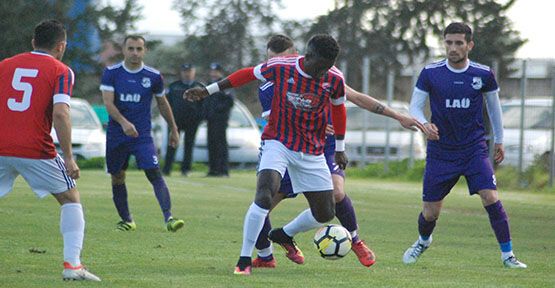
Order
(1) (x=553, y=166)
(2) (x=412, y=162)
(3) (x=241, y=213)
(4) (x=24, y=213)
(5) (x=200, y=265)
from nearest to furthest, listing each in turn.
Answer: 1. (5) (x=200, y=265)
2. (4) (x=24, y=213)
3. (3) (x=241, y=213)
4. (1) (x=553, y=166)
5. (2) (x=412, y=162)

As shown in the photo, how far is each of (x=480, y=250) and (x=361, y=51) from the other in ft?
99.4

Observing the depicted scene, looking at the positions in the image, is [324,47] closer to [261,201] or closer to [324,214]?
[261,201]

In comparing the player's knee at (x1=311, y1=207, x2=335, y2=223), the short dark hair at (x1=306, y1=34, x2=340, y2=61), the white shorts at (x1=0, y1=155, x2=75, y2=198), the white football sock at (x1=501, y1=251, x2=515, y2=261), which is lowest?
the white football sock at (x1=501, y1=251, x2=515, y2=261)

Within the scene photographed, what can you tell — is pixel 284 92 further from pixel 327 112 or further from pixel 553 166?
pixel 553 166

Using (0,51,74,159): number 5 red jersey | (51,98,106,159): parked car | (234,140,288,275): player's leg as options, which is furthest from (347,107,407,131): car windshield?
(0,51,74,159): number 5 red jersey

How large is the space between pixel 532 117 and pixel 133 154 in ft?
43.3

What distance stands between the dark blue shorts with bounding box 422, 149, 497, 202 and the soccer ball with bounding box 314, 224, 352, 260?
1260mm

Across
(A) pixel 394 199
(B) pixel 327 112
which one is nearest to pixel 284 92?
(B) pixel 327 112

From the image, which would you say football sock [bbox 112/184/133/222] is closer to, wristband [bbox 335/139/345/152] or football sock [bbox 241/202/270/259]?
wristband [bbox 335/139/345/152]

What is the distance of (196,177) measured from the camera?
87.8 ft

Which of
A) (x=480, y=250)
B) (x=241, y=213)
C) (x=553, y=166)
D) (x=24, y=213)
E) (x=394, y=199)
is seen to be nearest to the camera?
(x=480, y=250)

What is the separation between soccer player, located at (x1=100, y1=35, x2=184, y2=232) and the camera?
14.1 metres

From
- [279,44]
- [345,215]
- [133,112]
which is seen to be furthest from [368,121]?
[279,44]

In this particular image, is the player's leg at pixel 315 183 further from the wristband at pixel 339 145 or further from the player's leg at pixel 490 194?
the player's leg at pixel 490 194
